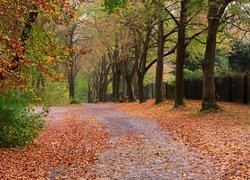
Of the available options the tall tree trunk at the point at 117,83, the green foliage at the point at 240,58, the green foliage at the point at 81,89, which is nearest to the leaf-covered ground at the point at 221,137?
the green foliage at the point at 240,58

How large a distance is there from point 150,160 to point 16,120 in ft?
15.6

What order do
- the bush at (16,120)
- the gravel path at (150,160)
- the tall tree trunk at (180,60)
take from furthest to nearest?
the tall tree trunk at (180,60) < the bush at (16,120) < the gravel path at (150,160)

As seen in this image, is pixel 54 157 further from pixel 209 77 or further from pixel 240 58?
pixel 240 58

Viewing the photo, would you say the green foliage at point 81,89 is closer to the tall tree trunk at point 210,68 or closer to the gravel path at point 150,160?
the tall tree trunk at point 210,68

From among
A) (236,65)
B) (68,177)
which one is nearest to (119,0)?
(68,177)

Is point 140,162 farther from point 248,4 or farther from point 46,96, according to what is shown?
point 248,4

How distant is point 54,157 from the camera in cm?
1195

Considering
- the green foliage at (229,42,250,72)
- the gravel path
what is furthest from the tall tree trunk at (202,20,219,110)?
the green foliage at (229,42,250,72)

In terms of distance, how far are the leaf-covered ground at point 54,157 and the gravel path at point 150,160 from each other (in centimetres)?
46

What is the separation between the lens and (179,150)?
446 inches

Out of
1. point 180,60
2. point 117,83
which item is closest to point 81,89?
point 117,83

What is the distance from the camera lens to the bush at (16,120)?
12.7m

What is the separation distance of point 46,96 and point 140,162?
560 cm

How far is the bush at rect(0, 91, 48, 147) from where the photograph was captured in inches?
500
